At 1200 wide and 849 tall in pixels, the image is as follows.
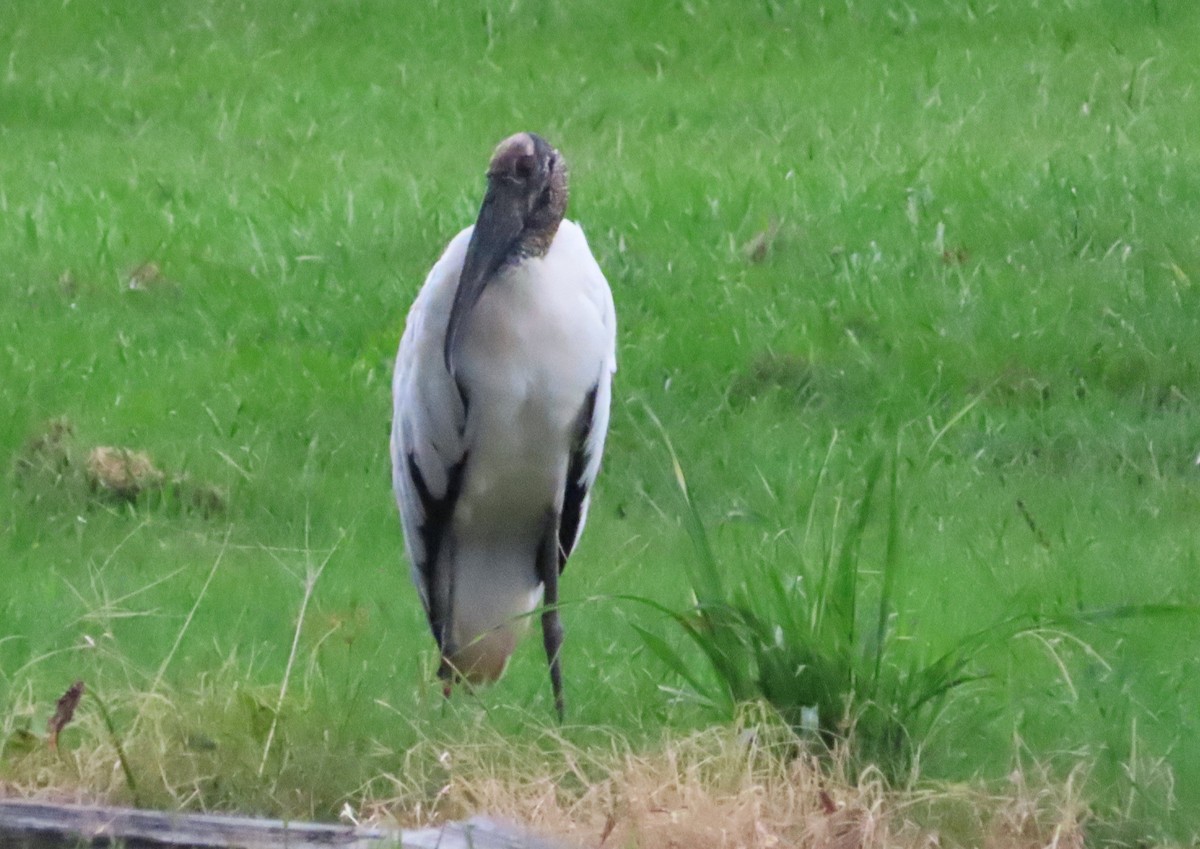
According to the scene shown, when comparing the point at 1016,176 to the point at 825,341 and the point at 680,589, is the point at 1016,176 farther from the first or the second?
the point at 680,589

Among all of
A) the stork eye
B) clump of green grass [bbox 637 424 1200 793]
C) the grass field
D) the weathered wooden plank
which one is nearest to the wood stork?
the stork eye

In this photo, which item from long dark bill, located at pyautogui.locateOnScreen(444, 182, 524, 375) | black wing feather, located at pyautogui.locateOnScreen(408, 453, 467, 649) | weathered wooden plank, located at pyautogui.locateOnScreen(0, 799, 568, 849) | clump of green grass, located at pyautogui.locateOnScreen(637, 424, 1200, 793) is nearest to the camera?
weathered wooden plank, located at pyautogui.locateOnScreen(0, 799, 568, 849)

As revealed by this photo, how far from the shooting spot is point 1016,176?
10.2 meters

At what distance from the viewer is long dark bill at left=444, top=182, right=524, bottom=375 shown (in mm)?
5301

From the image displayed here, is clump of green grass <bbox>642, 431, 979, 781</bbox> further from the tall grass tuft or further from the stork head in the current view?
the stork head

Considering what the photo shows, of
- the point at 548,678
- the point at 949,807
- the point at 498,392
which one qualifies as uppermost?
the point at 498,392

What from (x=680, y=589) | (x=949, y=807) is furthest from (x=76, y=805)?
(x=680, y=589)

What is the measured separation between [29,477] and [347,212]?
3165 mm

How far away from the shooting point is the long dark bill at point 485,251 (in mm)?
5301

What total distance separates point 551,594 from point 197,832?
6.79 ft

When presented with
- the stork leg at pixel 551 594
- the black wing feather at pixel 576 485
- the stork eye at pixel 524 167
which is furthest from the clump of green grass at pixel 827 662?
the stork eye at pixel 524 167

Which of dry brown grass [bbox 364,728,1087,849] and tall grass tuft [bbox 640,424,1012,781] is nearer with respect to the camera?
dry brown grass [bbox 364,728,1087,849]

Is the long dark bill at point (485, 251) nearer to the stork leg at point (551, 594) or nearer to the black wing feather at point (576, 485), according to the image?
the black wing feather at point (576, 485)

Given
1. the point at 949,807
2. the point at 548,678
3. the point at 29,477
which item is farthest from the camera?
the point at 29,477
